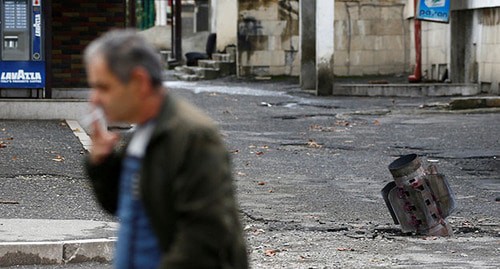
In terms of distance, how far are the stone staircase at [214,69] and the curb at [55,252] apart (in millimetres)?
28689

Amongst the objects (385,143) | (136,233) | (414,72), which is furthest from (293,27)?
(136,233)

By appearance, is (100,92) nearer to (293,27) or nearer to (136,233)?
(136,233)

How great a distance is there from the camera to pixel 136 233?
4215 millimetres

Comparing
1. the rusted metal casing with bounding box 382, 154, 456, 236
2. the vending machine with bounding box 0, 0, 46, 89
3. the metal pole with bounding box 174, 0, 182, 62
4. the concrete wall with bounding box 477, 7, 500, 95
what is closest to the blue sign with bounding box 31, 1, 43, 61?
the vending machine with bounding box 0, 0, 46, 89

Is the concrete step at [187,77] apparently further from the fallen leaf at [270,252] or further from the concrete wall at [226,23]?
the fallen leaf at [270,252]

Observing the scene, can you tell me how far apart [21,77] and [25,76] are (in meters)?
0.06

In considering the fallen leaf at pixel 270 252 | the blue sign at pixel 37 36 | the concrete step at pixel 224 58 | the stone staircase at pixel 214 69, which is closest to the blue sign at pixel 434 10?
the stone staircase at pixel 214 69

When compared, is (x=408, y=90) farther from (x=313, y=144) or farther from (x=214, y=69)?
(x=313, y=144)

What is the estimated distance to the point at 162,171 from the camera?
407 cm

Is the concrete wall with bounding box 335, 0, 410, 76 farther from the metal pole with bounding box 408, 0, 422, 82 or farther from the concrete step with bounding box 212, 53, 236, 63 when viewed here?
the metal pole with bounding box 408, 0, 422, 82

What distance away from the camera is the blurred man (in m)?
4.02

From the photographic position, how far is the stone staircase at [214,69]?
125 ft

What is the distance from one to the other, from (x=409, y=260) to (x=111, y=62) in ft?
18.7

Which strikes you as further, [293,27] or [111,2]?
[293,27]
